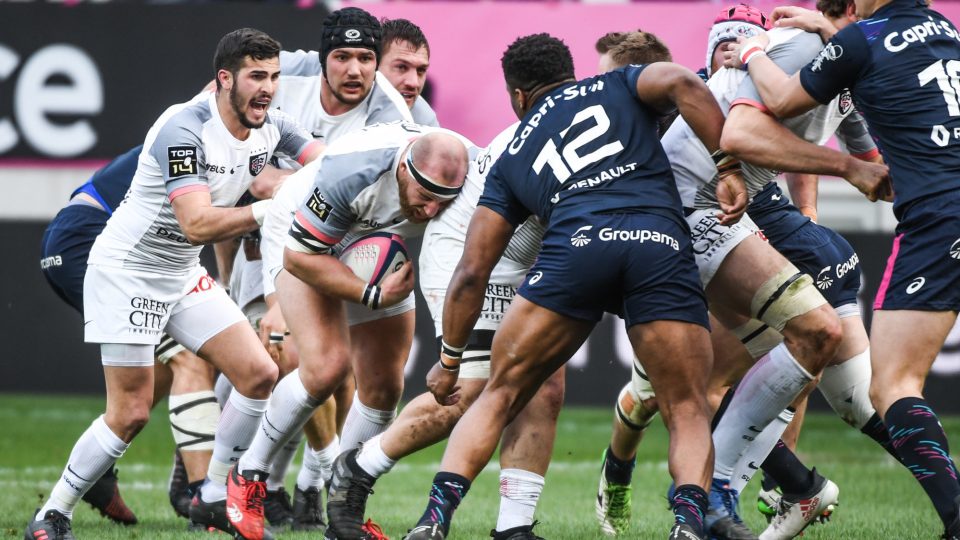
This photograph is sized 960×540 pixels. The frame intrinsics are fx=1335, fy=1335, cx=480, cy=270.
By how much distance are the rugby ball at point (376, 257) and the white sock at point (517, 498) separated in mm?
1130

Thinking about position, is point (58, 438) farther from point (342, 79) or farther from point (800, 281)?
point (800, 281)

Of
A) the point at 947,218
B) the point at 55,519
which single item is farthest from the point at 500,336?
the point at 55,519

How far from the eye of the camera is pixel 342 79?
300 inches

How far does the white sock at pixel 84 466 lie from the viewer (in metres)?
6.48

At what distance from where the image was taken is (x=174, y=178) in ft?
21.3

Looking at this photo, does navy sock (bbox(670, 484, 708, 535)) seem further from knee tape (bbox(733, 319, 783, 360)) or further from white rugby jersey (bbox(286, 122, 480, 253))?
white rugby jersey (bbox(286, 122, 480, 253))

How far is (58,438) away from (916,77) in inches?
357

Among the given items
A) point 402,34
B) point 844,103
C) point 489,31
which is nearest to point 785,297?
point 844,103

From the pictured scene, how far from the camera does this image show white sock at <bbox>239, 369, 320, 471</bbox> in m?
6.36

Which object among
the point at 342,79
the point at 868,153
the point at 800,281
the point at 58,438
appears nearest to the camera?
the point at 800,281

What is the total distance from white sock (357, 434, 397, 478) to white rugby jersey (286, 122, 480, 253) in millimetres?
950

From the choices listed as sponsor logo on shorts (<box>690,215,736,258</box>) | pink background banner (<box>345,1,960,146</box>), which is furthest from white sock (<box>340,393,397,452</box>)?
pink background banner (<box>345,1,960,146</box>)

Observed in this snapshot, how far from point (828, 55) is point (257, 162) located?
3.02 meters

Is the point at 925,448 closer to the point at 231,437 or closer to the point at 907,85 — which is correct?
the point at 907,85
